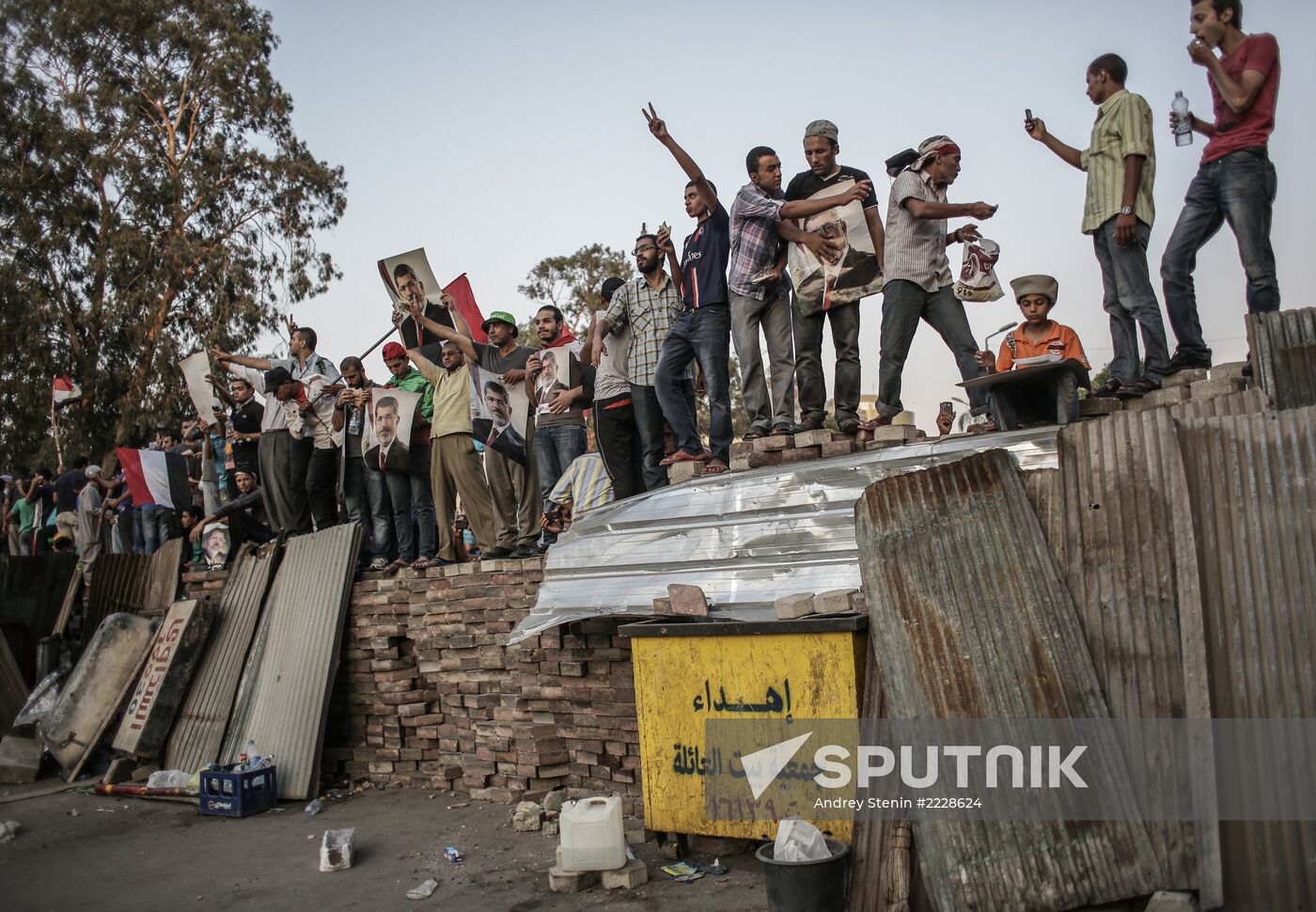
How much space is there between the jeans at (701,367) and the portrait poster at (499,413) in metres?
1.41

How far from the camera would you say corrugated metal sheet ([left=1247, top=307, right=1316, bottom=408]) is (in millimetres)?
4031

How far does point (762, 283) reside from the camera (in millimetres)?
6133

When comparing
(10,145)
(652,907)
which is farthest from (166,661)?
(10,145)

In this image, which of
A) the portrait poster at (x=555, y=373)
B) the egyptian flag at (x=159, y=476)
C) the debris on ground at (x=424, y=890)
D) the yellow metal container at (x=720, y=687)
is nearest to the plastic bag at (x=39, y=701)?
the egyptian flag at (x=159, y=476)

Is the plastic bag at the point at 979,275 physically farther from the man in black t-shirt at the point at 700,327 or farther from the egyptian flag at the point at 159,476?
the egyptian flag at the point at 159,476

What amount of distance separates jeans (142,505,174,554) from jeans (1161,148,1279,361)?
33.5 feet

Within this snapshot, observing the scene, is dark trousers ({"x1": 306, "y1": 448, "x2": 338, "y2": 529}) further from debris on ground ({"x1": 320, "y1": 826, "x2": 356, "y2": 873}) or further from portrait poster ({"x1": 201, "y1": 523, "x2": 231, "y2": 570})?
debris on ground ({"x1": 320, "y1": 826, "x2": 356, "y2": 873})

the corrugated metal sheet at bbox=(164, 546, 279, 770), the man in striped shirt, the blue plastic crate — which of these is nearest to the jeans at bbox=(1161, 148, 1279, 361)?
the man in striped shirt

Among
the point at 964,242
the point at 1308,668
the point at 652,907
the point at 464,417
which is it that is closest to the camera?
the point at 1308,668

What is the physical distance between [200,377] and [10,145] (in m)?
15.4

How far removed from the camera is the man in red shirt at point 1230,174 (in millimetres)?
4762

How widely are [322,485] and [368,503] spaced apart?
0.73 metres

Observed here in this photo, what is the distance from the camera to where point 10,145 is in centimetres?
2197

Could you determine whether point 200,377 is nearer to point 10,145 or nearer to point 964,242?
point 964,242
